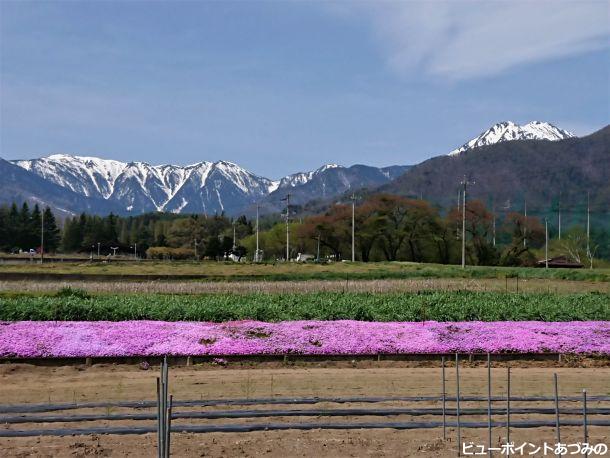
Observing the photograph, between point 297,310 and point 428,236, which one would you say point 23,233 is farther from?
point 297,310

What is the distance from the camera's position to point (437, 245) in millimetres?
96750

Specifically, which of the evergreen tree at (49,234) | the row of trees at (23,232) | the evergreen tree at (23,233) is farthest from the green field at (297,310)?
the evergreen tree at (49,234)

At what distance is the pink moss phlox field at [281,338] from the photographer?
816 inches

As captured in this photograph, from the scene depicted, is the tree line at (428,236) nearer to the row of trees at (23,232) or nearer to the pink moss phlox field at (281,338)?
the row of trees at (23,232)

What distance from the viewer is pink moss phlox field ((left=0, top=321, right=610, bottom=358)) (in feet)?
68.0

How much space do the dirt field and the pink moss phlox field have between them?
0.63 metres

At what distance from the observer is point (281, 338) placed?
2166cm

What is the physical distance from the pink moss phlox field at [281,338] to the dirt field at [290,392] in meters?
0.63

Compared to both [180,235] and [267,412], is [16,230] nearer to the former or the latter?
[180,235]

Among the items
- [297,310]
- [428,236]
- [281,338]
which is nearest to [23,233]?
[428,236]

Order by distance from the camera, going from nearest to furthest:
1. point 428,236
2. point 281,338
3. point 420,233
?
point 281,338 < point 420,233 < point 428,236

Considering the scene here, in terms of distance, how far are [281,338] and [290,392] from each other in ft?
16.6

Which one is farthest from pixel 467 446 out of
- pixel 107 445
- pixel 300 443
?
pixel 107 445

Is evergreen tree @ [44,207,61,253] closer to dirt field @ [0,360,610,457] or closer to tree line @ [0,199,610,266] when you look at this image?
tree line @ [0,199,610,266]
